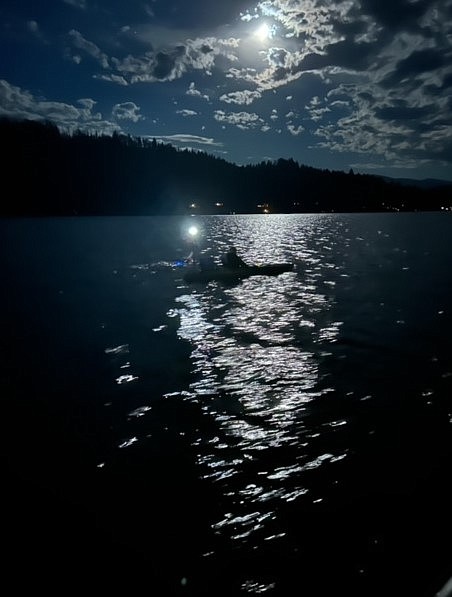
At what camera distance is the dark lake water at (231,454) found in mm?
7941

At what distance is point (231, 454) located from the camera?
1160 centimetres

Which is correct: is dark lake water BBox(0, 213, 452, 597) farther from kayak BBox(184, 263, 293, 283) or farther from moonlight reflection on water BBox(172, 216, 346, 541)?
kayak BBox(184, 263, 293, 283)

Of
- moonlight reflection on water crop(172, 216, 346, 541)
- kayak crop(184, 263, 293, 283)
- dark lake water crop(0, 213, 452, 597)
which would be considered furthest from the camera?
kayak crop(184, 263, 293, 283)

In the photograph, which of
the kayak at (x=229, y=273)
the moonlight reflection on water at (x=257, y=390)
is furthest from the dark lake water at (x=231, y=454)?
the kayak at (x=229, y=273)

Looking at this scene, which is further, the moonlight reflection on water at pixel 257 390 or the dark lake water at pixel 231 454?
the moonlight reflection on water at pixel 257 390

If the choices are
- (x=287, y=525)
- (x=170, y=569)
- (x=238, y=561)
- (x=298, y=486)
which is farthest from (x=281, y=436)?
(x=170, y=569)

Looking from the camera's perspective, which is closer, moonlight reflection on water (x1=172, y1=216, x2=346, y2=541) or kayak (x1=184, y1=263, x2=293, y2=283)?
moonlight reflection on water (x1=172, y1=216, x2=346, y2=541)

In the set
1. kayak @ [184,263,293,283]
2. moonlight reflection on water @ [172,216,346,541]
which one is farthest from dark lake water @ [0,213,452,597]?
kayak @ [184,263,293,283]

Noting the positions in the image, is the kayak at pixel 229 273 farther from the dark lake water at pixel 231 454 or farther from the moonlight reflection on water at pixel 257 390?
the dark lake water at pixel 231 454

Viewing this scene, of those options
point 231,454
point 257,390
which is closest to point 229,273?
point 257,390

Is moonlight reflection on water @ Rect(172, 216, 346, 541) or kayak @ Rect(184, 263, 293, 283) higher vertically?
moonlight reflection on water @ Rect(172, 216, 346, 541)

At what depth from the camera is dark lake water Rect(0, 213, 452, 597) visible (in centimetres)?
794

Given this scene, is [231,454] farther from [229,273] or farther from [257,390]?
[229,273]

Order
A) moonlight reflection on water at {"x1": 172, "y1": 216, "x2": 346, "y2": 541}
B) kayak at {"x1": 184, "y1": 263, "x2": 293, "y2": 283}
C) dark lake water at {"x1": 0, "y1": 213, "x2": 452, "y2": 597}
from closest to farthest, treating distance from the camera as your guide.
A: dark lake water at {"x1": 0, "y1": 213, "x2": 452, "y2": 597}, moonlight reflection on water at {"x1": 172, "y1": 216, "x2": 346, "y2": 541}, kayak at {"x1": 184, "y1": 263, "x2": 293, "y2": 283}
